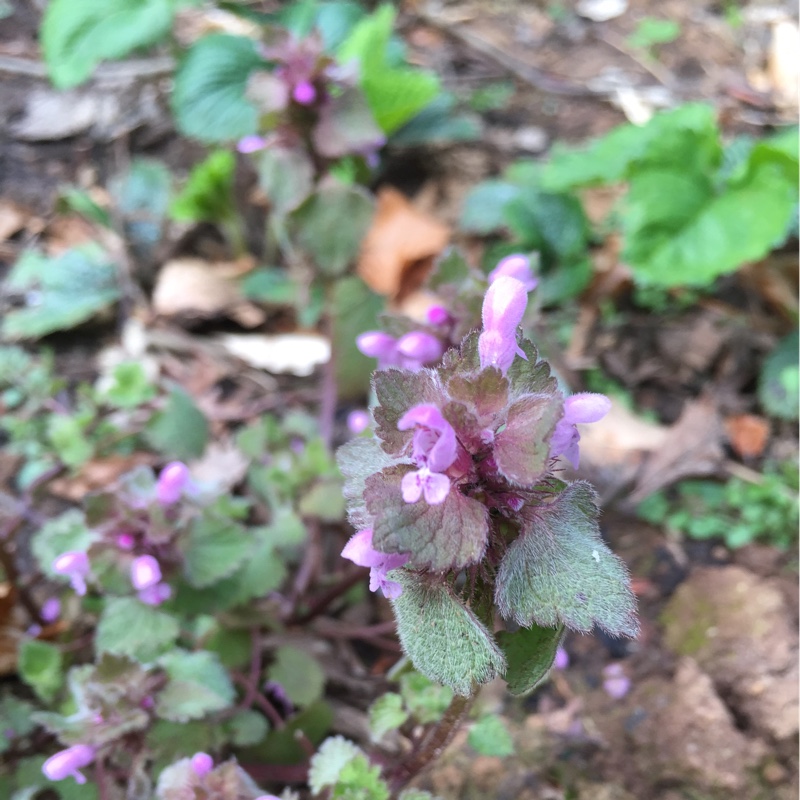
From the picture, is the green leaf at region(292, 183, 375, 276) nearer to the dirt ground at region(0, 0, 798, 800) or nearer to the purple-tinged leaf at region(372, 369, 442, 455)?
the dirt ground at region(0, 0, 798, 800)

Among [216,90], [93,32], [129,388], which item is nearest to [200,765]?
[129,388]

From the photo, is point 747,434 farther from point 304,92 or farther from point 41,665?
point 41,665

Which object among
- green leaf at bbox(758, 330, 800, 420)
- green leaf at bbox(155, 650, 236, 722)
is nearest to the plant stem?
green leaf at bbox(155, 650, 236, 722)

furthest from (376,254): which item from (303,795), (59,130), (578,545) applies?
(578,545)

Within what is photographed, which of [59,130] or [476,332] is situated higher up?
[476,332]

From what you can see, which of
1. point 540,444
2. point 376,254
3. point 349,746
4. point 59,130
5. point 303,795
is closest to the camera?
point 540,444

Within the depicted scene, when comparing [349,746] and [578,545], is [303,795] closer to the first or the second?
[349,746]
